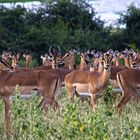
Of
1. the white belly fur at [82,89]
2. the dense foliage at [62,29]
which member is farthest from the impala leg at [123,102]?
the dense foliage at [62,29]

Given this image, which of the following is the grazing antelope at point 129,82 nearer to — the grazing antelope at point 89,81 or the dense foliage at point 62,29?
the grazing antelope at point 89,81

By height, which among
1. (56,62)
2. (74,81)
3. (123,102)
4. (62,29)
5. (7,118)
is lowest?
(123,102)

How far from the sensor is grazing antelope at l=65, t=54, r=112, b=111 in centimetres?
1069

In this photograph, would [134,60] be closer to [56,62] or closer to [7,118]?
[56,62]

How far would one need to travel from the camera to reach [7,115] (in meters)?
7.52

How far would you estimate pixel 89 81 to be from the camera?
36.3 feet

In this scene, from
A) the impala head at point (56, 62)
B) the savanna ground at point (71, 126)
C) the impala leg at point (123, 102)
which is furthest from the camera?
the impala head at point (56, 62)

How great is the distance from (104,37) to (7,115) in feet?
44.3

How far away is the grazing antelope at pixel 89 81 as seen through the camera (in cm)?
1069

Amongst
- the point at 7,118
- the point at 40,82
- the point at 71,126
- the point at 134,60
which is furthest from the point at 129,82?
the point at 71,126

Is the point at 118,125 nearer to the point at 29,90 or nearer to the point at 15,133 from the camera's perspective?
the point at 15,133

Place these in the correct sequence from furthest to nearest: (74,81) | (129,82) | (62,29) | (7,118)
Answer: (62,29) → (74,81) → (129,82) → (7,118)

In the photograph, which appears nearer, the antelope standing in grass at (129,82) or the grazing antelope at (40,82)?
the grazing antelope at (40,82)

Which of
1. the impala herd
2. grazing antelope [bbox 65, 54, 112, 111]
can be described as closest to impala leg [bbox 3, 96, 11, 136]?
the impala herd
